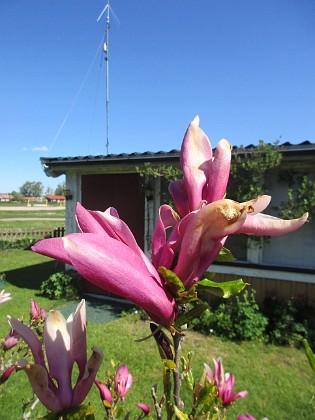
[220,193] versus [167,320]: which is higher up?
[220,193]

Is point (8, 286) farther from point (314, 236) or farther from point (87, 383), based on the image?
point (87, 383)

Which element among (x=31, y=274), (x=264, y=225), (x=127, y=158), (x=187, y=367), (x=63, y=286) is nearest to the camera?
(x=264, y=225)

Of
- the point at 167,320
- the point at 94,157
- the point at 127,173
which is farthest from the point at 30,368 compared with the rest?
the point at 127,173

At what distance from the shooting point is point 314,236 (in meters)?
5.84

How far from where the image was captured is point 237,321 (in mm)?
5895

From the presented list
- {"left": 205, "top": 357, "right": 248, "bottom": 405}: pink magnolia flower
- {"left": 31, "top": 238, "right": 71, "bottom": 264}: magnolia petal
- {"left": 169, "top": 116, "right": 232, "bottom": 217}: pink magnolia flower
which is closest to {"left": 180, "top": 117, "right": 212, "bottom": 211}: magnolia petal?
{"left": 169, "top": 116, "right": 232, "bottom": 217}: pink magnolia flower

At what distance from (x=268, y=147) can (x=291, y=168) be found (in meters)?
0.74

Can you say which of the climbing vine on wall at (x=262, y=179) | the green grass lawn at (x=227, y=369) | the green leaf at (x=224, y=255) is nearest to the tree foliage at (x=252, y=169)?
the climbing vine on wall at (x=262, y=179)

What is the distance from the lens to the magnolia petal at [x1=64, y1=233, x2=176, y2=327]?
461mm

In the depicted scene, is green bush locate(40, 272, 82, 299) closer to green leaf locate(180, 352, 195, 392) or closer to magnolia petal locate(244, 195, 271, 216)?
green leaf locate(180, 352, 195, 392)

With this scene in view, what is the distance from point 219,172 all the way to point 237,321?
19.0 ft

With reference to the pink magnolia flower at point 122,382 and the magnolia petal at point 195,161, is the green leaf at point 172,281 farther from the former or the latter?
the pink magnolia flower at point 122,382

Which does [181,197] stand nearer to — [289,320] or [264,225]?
[264,225]

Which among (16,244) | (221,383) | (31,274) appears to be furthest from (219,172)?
(16,244)
